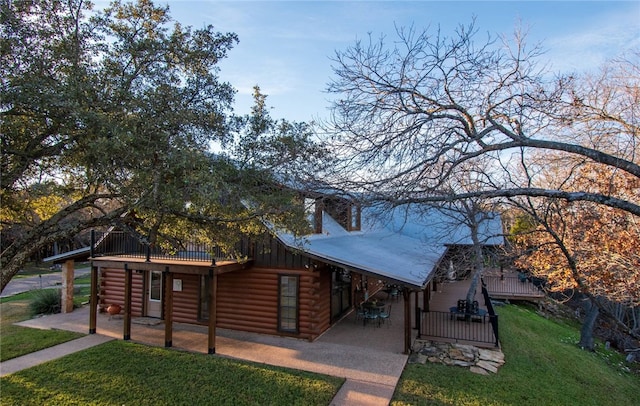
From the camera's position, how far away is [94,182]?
25.2 feet

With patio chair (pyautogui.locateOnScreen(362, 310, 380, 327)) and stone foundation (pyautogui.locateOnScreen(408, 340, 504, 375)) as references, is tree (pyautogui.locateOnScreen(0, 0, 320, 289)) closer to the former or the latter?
stone foundation (pyautogui.locateOnScreen(408, 340, 504, 375))

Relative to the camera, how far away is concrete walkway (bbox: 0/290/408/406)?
8.70 meters

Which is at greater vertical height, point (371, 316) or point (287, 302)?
point (287, 302)

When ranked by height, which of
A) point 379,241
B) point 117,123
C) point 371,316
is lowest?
point 371,316

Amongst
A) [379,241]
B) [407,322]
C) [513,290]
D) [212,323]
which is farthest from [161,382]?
[513,290]

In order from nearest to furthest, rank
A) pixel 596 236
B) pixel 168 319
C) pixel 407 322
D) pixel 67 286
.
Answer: pixel 596 236
pixel 407 322
pixel 168 319
pixel 67 286

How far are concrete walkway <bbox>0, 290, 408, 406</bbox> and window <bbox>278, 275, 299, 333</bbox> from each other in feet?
1.54

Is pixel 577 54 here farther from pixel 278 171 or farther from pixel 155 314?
pixel 155 314

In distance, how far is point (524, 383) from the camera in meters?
9.12

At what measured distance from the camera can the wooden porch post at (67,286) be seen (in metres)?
15.7

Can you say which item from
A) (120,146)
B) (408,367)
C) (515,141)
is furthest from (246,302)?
(515,141)

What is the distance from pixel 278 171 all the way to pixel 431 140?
3.40 meters

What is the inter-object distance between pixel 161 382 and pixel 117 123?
5861mm

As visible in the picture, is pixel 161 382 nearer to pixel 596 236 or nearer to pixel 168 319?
pixel 168 319
